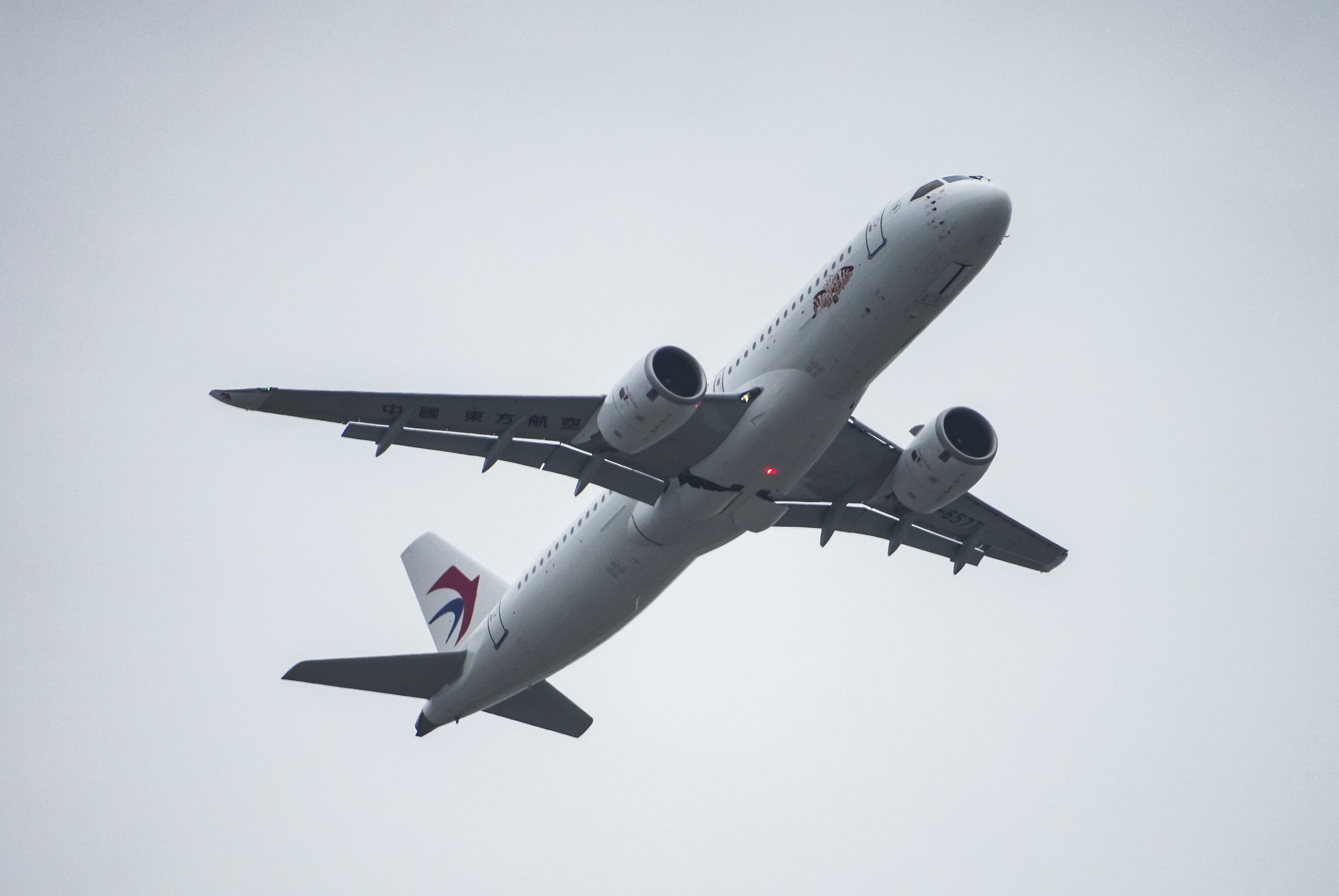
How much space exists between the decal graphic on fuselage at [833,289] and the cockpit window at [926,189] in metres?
1.59

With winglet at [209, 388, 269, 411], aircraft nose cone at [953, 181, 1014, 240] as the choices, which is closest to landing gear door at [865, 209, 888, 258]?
aircraft nose cone at [953, 181, 1014, 240]

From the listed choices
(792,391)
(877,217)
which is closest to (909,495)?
(792,391)

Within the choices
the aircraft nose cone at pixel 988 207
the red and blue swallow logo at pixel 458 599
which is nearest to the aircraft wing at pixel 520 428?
the aircraft nose cone at pixel 988 207

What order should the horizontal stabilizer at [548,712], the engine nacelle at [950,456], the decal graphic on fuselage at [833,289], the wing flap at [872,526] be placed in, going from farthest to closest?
the horizontal stabilizer at [548,712] < the wing flap at [872,526] < the engine nacelle at [950,456] < the decal graphic on fuselage at [833,289]

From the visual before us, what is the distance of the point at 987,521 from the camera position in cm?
3038

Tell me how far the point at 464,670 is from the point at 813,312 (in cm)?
1206

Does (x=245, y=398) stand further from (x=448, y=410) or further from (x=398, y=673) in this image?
(x=398, y=673)

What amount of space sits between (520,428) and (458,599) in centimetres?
1001

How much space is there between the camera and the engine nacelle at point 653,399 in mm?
22000

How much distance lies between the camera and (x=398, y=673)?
29281mm

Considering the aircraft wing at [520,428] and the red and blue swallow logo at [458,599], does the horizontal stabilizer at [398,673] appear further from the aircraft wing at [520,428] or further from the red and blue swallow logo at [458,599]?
the aircraft wing at [520,428]

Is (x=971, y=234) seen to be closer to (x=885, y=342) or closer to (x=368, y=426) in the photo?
(x=885, y=342)

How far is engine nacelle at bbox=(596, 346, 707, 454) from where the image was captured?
72.2ft

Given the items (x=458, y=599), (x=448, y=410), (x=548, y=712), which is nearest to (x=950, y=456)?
(x=448, y=410)
